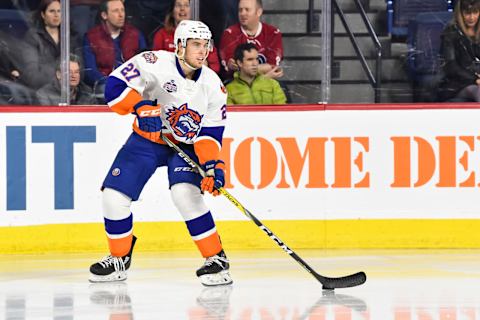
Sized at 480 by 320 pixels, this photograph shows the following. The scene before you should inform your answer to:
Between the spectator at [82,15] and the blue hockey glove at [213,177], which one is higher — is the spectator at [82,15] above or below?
above

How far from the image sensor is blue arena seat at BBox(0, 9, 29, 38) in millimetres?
6953

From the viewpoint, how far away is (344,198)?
7.16 m

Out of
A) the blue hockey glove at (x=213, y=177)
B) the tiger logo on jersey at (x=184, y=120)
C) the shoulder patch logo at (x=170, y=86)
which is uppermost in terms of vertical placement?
the shoulder patch logo at (x=170, y=86)

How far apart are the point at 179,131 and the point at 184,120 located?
56 mm

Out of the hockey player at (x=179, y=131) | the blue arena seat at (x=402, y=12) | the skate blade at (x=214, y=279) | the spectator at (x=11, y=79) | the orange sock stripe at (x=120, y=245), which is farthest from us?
the blue arena seat at (x=402, y=12)

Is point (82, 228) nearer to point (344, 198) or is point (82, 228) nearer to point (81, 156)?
point (81, 156)

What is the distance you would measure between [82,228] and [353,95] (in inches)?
65.1

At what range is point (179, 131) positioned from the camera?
567 cm

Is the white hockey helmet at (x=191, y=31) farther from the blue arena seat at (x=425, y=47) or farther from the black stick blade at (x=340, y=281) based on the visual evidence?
the blue arena seat at (x=425, y=47)

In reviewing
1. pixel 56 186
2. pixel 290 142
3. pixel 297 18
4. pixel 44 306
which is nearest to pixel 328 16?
pixel 297 18

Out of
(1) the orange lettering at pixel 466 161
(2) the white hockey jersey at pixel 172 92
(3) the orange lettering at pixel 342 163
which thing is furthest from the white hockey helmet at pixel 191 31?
(1) the orange lettering at pixel 466 161

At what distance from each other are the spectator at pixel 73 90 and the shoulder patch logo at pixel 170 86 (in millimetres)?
1502

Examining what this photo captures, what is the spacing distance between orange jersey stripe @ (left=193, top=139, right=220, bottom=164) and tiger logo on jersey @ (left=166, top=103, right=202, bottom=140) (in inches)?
2.7

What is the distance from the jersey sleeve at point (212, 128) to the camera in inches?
224
